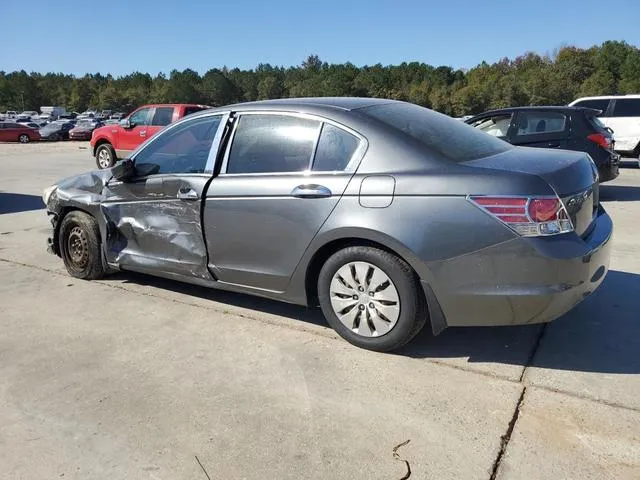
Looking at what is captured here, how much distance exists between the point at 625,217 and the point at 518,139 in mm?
2265

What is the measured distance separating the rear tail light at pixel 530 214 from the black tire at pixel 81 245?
355cm

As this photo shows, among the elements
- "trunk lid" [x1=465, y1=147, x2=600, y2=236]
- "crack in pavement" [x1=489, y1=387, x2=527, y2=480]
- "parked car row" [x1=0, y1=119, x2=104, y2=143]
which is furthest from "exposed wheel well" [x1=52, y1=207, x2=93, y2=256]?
"parked car row" [x1=0, y1=119, x2=104, y2=143]

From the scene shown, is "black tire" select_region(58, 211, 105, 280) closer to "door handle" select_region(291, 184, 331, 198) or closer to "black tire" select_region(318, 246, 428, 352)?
"door handle" select_region(291, 184, 331, 198)

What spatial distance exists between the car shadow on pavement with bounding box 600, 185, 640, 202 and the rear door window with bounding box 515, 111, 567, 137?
4.88 feet

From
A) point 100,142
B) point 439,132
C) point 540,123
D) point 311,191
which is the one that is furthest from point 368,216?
point 100,142

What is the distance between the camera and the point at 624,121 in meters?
14.0

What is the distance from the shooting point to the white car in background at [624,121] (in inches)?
548

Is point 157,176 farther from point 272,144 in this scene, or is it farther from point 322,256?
point 322,256

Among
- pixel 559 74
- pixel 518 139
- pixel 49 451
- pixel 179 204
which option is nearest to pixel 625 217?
pixel 518 139

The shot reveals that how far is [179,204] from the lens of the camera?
4.38 m

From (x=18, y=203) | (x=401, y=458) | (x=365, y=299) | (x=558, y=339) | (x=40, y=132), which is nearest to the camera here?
(x=401, y=458)

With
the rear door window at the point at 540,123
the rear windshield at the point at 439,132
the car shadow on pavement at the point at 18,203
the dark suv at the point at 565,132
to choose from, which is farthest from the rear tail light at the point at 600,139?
the car shadow on pavement at the point at 18,203

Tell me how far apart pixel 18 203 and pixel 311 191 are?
848 centimetres

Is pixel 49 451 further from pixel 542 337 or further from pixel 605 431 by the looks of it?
pixel 542 337
